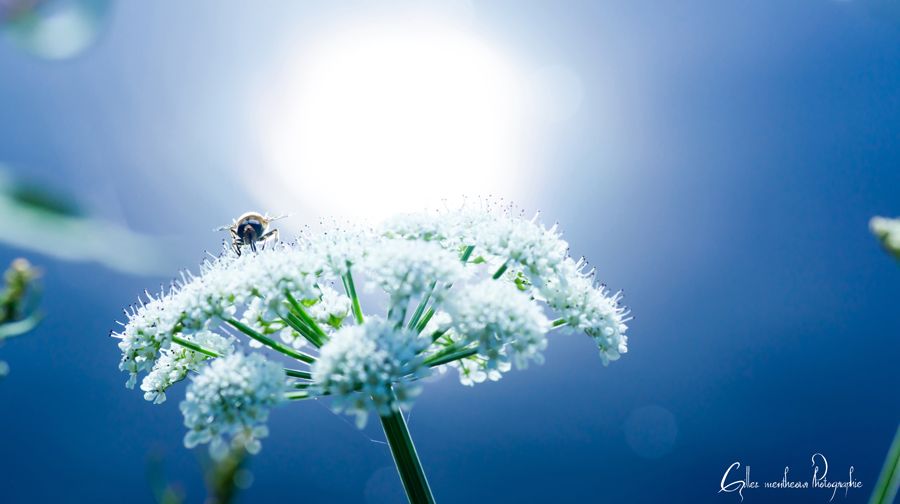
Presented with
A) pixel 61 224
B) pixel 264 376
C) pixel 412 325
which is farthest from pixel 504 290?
pixel 61 224

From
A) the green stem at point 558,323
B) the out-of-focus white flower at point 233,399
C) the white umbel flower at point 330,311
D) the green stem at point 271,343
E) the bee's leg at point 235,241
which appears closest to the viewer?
the out-of-focus white flower at point 233,399

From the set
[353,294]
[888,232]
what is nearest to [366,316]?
[353,294]

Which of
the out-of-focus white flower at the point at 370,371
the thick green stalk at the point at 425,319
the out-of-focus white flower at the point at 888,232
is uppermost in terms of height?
the thick green stalk at the point at 425,319

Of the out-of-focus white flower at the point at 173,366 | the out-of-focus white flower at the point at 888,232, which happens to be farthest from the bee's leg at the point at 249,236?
the out-of-focus white flower at the point at 888,232

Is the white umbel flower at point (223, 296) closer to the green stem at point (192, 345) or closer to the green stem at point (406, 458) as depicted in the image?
the green stem at point (192, 345)

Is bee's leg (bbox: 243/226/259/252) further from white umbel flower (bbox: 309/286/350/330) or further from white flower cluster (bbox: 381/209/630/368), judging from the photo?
white flower cluster (bbox: 381/209/630/368)

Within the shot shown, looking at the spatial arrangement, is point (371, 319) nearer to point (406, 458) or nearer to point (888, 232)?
point (406, 458)
